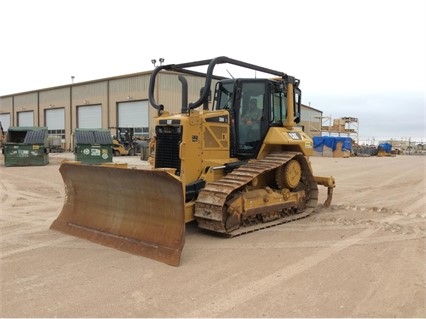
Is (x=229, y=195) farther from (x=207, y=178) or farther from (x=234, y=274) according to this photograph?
→ (x=234, y=274)

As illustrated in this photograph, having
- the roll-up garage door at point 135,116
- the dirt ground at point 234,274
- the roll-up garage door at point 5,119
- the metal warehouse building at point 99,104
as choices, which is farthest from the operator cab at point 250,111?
the roll-up garage door at point 5,119

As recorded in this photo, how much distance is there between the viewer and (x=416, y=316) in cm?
362

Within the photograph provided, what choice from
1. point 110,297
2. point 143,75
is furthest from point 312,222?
point 143,75

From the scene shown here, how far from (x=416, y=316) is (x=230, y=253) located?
2.44 meters

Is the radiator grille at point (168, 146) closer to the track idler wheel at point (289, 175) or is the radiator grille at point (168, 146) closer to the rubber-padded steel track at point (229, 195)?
the rubber-padded steel track at point (229, 195)

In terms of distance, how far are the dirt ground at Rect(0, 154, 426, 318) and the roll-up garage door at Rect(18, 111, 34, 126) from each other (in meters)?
48.0

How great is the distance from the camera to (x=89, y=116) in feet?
140

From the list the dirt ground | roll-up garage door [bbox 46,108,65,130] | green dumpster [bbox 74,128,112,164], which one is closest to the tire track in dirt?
the dirt ground

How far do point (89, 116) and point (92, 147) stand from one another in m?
23.4

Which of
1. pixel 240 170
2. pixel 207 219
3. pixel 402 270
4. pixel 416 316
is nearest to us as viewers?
pixel 416 316

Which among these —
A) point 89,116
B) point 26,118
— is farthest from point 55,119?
point 26,118

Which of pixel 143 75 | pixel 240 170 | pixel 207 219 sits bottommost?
pixel 207 219

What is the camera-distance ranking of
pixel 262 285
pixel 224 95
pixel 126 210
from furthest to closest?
pixel 224 95, pixel 126 210, pixel 262 285

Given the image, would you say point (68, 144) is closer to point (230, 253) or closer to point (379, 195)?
point (379, 195)
